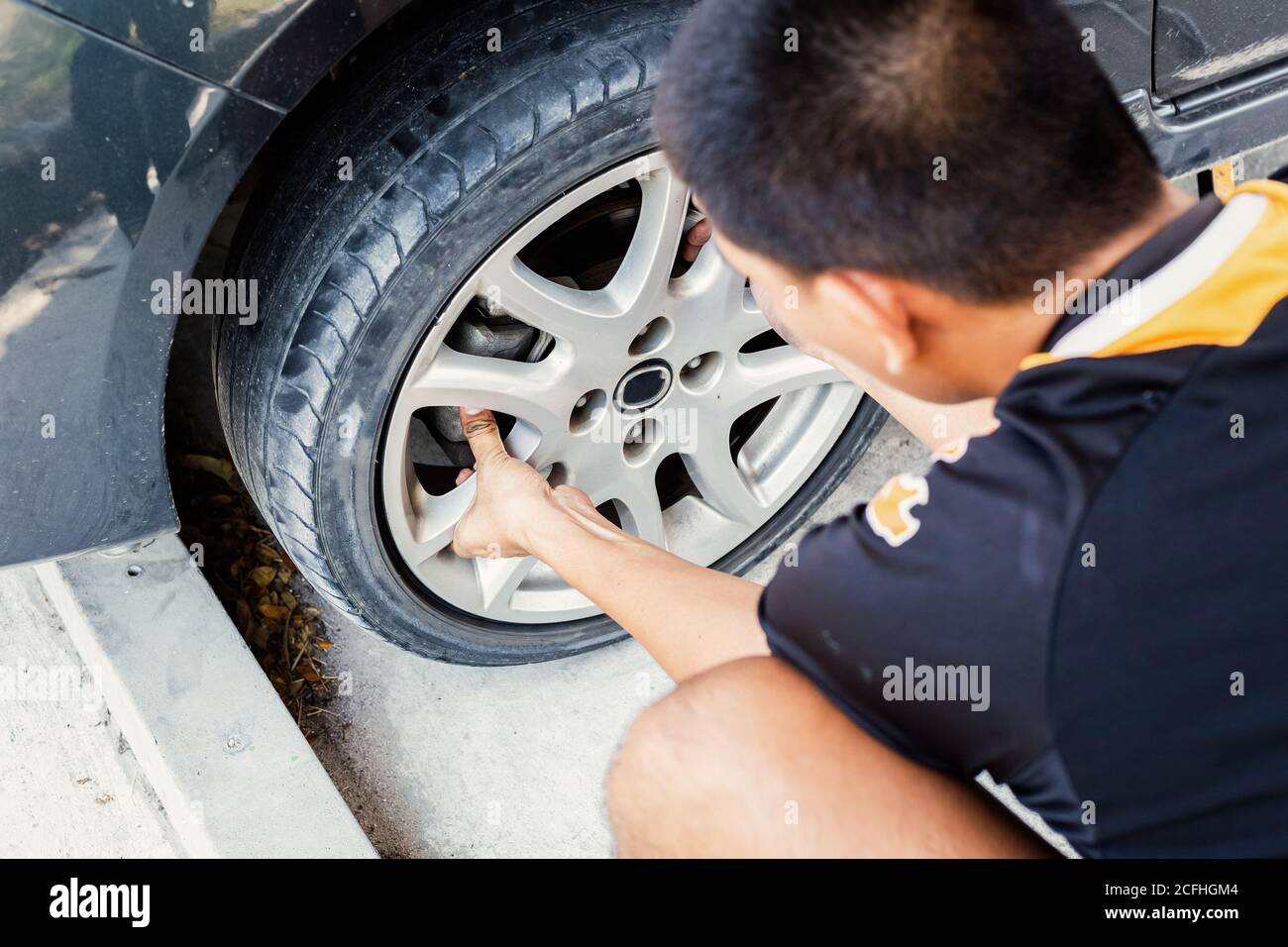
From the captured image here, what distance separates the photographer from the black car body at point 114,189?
1.36 m

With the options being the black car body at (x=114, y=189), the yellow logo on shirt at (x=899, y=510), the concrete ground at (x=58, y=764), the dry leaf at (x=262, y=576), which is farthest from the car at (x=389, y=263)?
the yellow logo on shirt at (x=899, y=510)

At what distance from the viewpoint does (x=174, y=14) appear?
137 centimetres

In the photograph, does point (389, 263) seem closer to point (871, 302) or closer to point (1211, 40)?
point (871, 302)

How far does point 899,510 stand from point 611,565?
0.64m

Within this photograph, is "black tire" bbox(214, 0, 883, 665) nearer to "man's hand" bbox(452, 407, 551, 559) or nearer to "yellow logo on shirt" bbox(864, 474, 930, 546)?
"man's hand" bbox(452, 407, 551, 559)

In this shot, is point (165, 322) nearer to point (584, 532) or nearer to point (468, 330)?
point (468, 330)

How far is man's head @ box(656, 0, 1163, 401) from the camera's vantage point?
1.04 metres

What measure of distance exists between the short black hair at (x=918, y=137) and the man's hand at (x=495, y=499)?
0.88 m

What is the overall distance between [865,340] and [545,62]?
27.1 inches

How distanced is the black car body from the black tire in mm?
91
